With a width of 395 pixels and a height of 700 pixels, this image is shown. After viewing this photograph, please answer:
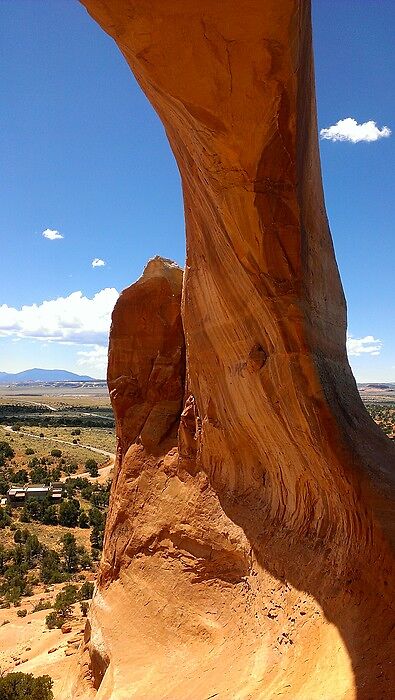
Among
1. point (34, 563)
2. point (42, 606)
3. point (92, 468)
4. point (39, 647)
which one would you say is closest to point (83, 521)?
point (34, 563)

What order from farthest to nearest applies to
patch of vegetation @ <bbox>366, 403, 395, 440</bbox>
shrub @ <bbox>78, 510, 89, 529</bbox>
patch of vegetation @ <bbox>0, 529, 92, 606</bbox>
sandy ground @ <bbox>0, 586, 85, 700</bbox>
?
shrub @ <bbox>78, 510, 89, 529</bbox>, patch of vegetation @ <bbox>366, 403, 395, 440</bbox>, patch of vegetation @ <bbox>0, 529, 92, 606</bbox>, sandy ground @ <bbox>0, 586, 85, 700</bbox>

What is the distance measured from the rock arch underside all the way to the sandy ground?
3.97 m

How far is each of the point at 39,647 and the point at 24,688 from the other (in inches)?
187

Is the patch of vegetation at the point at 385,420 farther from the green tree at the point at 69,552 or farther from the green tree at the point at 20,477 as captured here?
the green tree at the point at 20,477

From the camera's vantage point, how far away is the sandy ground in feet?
39.2

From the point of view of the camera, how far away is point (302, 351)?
Answer: 5.51 metres

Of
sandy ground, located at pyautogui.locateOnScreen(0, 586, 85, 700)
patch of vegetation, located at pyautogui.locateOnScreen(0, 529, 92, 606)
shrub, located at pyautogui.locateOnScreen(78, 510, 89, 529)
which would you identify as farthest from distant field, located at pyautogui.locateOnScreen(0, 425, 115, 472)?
sandy ground, located at pyautogui.locateOnScreen(0, 586, 85, 700)

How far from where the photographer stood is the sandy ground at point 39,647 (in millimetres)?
11953

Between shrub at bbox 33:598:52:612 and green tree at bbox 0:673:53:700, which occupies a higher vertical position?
green tree at bbox 0:673:53:700

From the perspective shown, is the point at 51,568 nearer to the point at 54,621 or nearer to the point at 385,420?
the point at 54,621

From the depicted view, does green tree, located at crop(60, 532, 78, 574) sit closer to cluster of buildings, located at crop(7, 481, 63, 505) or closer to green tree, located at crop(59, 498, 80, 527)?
green tree, located at crop(59, 498, 80, 527)

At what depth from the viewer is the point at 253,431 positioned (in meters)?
6.95

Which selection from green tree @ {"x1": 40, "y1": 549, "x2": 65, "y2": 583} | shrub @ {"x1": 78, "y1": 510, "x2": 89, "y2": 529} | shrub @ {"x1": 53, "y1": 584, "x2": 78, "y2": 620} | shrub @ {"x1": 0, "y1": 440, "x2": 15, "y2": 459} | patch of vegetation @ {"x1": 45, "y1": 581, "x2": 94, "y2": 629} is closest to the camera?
patch of vegetation @ {"x1": 45, "y1": 581, "x2": 94, "y2": 629}

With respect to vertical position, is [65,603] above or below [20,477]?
above
